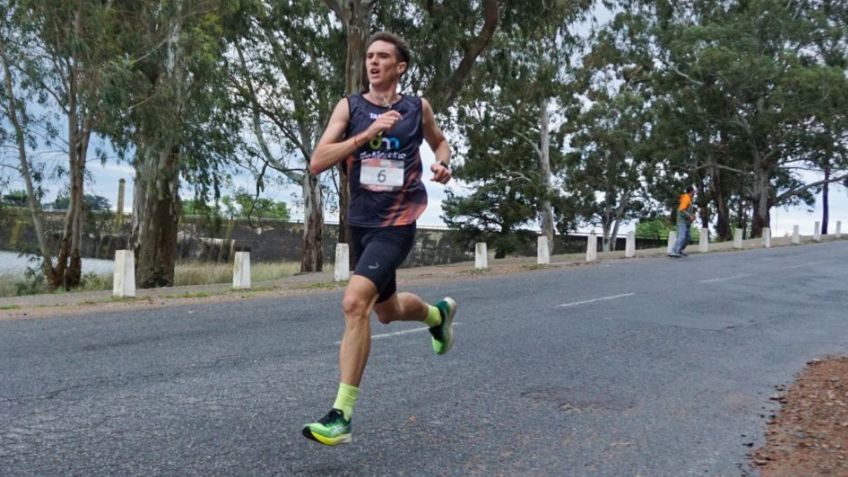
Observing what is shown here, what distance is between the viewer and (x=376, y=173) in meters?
3.91

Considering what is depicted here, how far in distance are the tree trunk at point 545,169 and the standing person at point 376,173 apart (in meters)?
31.7

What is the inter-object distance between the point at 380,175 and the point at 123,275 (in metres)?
9.25

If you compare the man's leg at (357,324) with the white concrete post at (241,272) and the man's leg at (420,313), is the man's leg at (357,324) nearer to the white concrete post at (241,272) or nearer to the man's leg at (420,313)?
the man's leg at (420,313)

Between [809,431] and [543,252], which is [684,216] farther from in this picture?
[809,431]

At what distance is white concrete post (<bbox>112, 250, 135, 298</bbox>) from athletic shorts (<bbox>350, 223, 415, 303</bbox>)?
8.87m

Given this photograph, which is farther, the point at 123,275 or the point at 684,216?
the point at 684,216

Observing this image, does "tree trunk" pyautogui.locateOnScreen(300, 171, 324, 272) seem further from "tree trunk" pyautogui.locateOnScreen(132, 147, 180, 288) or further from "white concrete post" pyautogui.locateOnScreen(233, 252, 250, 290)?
"white concrete post" pyautogui.locateOnScreen(233, 252, 250, 290)

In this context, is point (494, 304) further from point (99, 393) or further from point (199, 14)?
point (199, 14)

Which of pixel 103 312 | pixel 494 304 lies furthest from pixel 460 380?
pixel 103 312

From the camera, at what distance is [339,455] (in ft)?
12.4

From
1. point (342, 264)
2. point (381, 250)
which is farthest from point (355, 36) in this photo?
point (381, 250)

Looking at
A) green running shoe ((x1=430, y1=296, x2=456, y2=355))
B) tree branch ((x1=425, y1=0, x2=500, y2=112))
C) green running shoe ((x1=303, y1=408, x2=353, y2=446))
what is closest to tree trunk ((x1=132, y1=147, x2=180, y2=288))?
tree branch ((x1=425, y1=0, x2=500, y2=112))

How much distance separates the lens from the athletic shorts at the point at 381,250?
12.5 feet

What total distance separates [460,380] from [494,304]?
4872 mm
